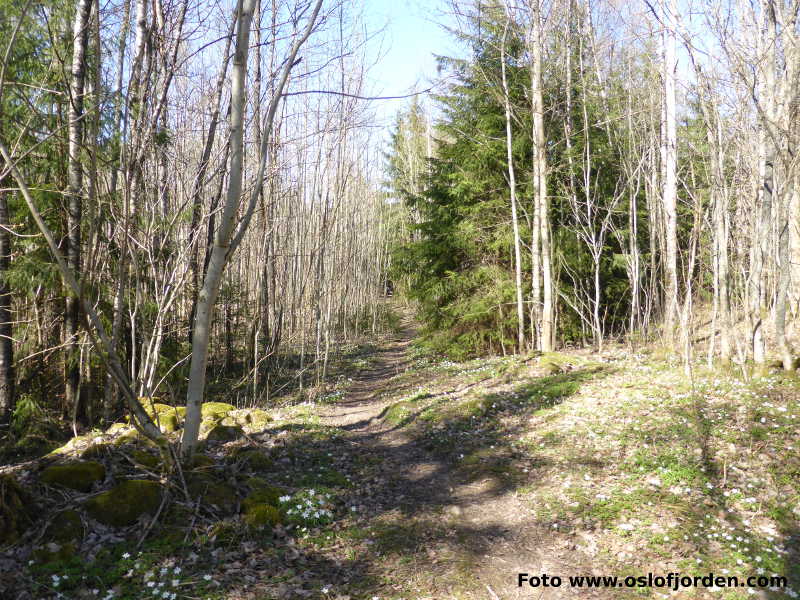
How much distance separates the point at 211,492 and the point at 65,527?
1263 mm

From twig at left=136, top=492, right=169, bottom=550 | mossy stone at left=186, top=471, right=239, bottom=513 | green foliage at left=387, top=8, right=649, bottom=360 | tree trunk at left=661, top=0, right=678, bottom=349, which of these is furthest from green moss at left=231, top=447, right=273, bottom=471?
green foliage at left=387, top=8, right=649, bottom=360

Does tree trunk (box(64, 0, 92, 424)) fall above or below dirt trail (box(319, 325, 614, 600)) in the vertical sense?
above

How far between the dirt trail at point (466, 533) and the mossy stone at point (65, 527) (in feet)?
9.49

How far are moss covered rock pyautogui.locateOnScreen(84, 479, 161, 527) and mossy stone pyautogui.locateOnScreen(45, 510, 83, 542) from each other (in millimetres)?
154

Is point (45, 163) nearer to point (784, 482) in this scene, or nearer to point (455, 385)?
point (455, 385)

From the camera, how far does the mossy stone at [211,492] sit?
5133 mm

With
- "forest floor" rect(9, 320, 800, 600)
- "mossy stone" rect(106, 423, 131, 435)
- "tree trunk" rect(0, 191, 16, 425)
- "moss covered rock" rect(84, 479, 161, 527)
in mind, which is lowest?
"forest floor" rect(9, 320, 800, 600)

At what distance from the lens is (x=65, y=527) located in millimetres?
4488

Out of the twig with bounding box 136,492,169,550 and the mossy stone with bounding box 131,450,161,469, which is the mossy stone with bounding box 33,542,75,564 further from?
the mossy stone with bounding box 131,450,161,469

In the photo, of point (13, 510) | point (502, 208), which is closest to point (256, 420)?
point (13, 510)

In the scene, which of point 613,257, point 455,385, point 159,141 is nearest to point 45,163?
point 159,141

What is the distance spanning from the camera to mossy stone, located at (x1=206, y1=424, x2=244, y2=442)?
7.23 m

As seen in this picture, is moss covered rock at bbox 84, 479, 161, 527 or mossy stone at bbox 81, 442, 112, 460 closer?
moss covered rock at bbox 84, 479, 161, 527

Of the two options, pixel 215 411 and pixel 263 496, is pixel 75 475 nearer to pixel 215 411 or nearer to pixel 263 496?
pixel 263 496
